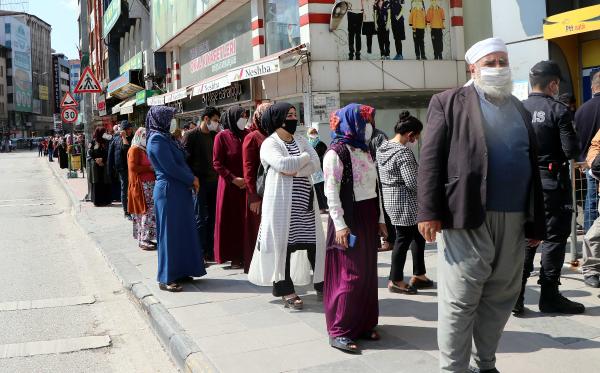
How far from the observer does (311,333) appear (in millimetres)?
4879

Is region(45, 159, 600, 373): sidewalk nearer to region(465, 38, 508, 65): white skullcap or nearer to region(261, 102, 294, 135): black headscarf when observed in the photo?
region(261, 102, 294, 135): black headscarf

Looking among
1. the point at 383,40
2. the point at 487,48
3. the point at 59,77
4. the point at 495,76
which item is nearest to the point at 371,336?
the point at 495,76

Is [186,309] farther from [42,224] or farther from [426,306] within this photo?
[42,224]

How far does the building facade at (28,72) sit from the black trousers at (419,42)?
116m

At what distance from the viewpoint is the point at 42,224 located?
13133mm

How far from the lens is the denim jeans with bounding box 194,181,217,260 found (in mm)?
7992

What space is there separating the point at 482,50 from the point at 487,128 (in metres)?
0.43

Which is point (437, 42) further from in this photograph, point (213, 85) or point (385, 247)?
point (385, 247)

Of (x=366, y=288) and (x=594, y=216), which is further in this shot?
(x=594, y=216)

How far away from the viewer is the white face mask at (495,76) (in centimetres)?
336

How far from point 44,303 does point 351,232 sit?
379 centimetres

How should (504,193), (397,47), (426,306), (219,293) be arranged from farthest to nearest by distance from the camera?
(397,47) → (219,293) → (426,306) → (504,193)

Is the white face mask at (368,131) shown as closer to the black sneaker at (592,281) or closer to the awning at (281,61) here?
the black sneaker at (592,281)

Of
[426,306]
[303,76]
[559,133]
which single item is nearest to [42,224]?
[303,76]
